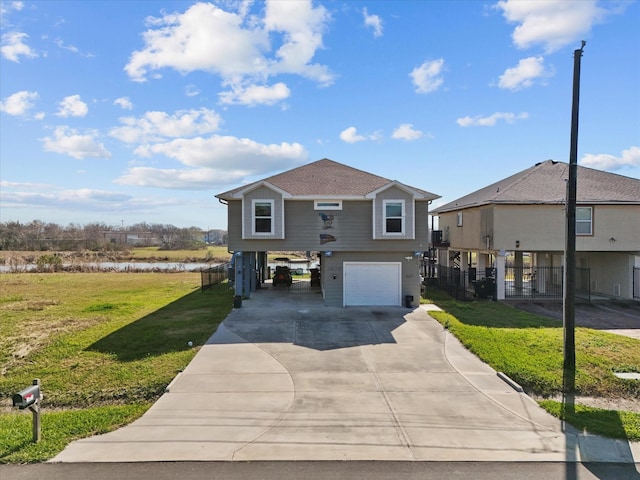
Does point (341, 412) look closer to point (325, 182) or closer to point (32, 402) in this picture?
point (32, 402)

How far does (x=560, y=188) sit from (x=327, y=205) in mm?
12440

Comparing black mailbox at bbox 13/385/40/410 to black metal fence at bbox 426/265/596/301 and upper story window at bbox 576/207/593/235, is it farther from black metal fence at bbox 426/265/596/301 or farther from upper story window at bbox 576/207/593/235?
upper story window at bbox 576/207/593/235

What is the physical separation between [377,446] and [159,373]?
5732 millimetres

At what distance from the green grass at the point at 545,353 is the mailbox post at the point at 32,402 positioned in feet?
29.2

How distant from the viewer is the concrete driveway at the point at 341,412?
6.05 metres

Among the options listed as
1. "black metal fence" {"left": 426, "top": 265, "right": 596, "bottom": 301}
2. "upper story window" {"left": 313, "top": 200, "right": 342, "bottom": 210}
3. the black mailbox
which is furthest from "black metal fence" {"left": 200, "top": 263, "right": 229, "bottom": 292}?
the black mailbox

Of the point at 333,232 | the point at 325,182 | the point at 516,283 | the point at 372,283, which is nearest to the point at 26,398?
the point at 333,232

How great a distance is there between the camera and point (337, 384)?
29.1 ft

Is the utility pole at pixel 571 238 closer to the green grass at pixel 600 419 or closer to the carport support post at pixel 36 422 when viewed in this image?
the green grass at pixel 600 419

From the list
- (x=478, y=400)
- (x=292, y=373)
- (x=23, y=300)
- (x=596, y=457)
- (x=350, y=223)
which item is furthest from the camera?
(x=23, y=300)

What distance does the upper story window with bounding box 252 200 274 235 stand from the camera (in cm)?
1741

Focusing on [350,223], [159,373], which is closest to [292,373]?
[159,373]

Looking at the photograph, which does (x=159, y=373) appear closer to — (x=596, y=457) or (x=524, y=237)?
(x=596, y=457)

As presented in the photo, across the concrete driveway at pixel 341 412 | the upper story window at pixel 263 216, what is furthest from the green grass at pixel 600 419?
the upper story window at pixel 263 216
